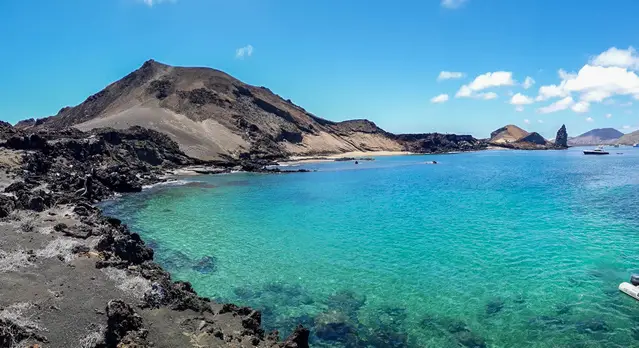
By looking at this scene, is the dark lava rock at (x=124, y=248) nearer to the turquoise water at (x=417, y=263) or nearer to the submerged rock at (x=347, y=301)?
the turquoise water at (x=417, y=263)

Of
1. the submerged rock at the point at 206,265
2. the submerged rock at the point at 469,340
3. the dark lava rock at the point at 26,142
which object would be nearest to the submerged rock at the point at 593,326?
A: the submerged rock at the point at 469,340

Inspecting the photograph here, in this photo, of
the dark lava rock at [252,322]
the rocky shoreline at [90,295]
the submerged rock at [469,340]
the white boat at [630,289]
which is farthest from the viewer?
the white boat at [630,289]

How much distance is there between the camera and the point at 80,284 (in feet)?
45.3

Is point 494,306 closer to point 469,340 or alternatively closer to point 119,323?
point 469,340

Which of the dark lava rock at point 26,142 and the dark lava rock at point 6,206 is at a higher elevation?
the dark lava rock at point 26,142

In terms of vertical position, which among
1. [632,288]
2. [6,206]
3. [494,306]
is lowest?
[494,306]

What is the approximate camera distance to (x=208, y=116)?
117312 mm

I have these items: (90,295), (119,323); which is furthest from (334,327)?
(90,295)

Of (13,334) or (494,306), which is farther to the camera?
(494,306)

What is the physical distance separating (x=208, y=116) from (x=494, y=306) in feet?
366

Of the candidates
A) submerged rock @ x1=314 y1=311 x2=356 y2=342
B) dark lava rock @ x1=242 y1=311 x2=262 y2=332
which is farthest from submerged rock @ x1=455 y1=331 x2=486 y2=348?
dark lava rock @ x1=242 y1=311 x2=262 y2=332

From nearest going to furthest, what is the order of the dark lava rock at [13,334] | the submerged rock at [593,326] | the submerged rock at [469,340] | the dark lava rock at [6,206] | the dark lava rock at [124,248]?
the dark lava rock at [13,334] < the submerged rock at [469,340] < the submerged rock at [593,326] < the dark lava rock at [124,248] < the dark lava rock at [6,206]

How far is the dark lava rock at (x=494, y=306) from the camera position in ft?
52.3

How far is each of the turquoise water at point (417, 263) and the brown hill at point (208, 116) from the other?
57519mm
